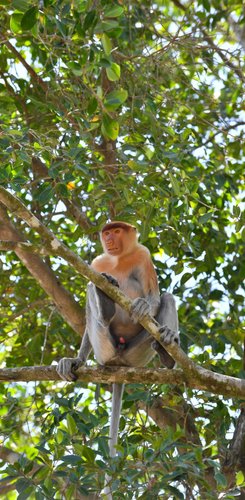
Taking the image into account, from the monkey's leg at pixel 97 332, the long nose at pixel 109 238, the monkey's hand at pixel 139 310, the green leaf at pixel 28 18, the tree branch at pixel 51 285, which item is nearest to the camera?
the green leaf at pixel 28 18

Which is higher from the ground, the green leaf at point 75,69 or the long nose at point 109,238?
the green leaf at point 75,69

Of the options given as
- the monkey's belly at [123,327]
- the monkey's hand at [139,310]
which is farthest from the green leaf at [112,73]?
the monkey's belly at [123,327]

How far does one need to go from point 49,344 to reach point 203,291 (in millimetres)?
1392

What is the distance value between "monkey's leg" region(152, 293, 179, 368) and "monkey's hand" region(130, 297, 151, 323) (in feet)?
0.54

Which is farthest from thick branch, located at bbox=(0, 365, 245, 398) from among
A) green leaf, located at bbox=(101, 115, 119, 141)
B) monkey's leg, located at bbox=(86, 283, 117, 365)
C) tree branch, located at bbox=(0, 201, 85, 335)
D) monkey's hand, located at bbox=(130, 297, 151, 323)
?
green leaf, located at bbox=(101, 115, 119, 141)

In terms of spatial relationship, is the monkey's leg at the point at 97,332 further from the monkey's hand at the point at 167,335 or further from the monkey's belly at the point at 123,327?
the monkey's hand at the point at 167,335

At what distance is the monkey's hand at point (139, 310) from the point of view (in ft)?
15.8

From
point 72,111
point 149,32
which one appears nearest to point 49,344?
point 72,111

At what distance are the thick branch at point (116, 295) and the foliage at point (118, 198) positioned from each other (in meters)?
0.28

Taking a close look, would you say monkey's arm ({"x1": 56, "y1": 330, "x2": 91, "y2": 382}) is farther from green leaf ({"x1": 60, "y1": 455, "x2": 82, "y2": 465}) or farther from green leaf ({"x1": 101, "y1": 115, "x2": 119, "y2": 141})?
green leaf ({"x1": 101, "y1": 115, "x2": 119, "y2": 141})

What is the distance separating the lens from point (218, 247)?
6.83 m

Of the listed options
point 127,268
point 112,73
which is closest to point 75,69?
point 112,73

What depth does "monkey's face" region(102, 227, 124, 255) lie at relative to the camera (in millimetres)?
5754

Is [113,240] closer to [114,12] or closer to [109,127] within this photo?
[109,127]
